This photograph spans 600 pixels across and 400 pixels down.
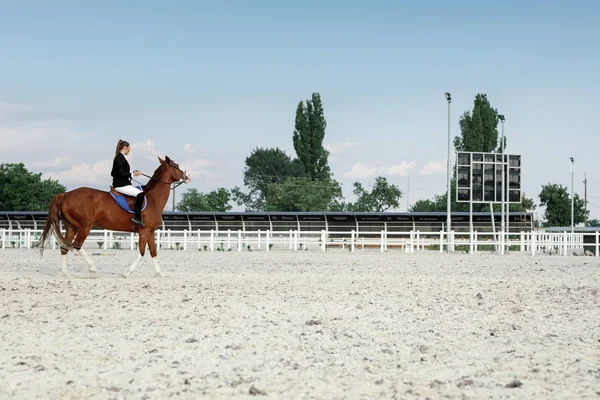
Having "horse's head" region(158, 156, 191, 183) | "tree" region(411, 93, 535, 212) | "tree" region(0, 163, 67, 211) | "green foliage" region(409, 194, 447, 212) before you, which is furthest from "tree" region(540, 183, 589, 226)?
"horse's head" region(158, 156, 191, 183)

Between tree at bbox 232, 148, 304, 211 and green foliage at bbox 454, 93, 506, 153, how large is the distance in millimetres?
37021

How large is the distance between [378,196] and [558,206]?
24.4 metres

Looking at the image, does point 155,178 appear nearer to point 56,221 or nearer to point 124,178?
point 124,178

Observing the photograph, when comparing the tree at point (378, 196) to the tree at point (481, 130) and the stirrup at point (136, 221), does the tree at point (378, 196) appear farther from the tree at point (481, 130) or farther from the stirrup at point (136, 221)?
the stirrup at point (136, 221)

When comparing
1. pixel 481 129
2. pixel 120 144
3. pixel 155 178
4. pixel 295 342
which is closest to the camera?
pixel 295 342

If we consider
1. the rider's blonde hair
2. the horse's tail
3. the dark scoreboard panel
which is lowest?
the horse's tail

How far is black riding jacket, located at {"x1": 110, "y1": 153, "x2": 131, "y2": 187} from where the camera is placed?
14.5 meters

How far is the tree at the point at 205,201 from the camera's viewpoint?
9594cm

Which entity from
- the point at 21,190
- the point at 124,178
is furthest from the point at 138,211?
the point at 21,190

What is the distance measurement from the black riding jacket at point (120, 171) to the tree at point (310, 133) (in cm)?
7168

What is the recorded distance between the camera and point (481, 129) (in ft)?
244

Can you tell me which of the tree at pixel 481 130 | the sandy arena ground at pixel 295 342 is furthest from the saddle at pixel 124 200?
the tree at pixel 481 130

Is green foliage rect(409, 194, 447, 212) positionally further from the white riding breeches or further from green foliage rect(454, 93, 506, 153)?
the white riding breeches

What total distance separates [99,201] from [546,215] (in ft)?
318
